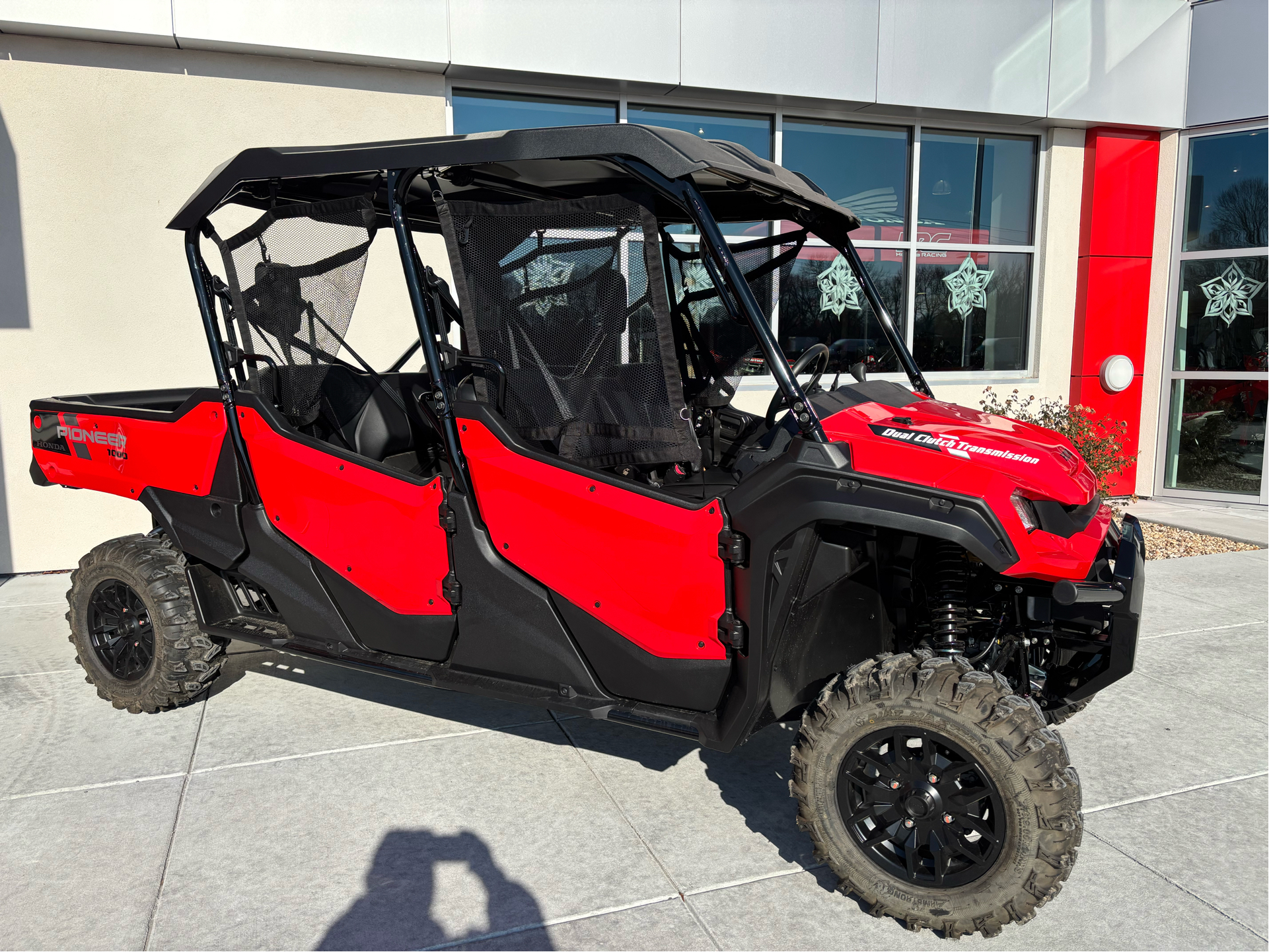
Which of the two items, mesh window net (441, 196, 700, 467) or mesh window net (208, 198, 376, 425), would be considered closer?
mesh window net (441, 196, 700, 467)

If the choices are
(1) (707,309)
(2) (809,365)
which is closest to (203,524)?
(1) (707,309)

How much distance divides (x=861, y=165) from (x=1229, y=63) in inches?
133

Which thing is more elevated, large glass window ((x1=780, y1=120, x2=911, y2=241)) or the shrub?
large glass window ((x1=780, y1=120, x2=911, y2=241))

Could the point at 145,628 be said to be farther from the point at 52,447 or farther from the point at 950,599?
the point at 950,599

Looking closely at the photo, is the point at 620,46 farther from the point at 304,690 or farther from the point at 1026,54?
the point at 304,690

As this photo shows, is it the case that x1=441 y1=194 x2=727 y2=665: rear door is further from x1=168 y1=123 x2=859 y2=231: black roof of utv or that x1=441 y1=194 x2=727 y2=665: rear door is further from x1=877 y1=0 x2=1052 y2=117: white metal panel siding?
x1=877 y1=0 x2=1052 y2=117: white metal panel siding

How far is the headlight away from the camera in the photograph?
2.42m

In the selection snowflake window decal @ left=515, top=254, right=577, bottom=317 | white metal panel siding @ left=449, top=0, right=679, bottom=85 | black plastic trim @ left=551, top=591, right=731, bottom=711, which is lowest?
black plastic trim @ left=551, top=591, right=731, bottom=711

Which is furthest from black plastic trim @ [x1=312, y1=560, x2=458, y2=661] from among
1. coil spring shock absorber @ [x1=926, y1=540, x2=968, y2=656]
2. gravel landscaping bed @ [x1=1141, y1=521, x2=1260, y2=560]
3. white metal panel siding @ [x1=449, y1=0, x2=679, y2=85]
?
gravel landscaping bed @ [x1=1141, y1=521, x2=1260, y2=560]

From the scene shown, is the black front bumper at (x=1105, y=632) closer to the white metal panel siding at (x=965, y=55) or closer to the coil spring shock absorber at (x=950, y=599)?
the coil spring shock absorber at (x=950, y=599)

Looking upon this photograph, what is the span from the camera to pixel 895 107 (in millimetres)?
7781

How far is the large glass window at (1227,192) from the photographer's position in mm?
8242

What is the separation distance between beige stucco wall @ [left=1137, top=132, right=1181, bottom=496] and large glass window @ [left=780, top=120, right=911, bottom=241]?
8.12 ft

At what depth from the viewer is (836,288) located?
316 inches
